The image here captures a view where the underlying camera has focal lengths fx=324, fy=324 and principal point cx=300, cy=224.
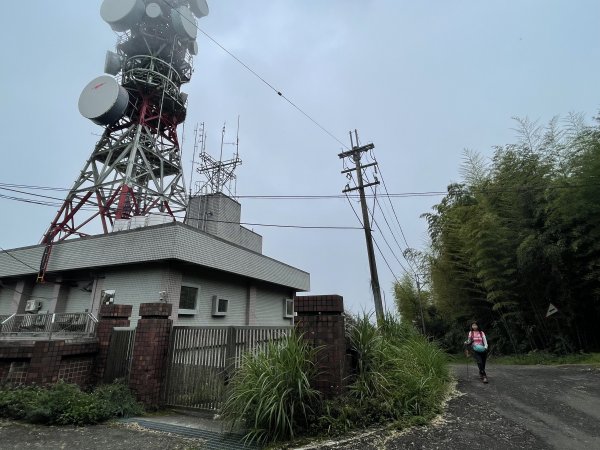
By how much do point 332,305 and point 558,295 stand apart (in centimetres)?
910

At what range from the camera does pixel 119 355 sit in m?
6.50

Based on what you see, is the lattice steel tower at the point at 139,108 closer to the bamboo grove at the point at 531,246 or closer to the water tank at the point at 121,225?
the water tank at the point at 121,225

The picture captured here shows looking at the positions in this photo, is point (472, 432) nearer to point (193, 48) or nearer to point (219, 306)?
point (219, 306)

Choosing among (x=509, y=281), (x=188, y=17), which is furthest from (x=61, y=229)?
(x=509, y=281)

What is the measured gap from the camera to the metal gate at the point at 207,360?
5.39 m

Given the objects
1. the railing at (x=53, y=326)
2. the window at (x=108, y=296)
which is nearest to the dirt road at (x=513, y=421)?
the railing at (x=53, y=326)

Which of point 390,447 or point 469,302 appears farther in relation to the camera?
point 469,302

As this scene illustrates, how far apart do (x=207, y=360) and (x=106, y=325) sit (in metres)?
2.88

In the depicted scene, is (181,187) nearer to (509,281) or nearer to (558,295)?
(509,281)

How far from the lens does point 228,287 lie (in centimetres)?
1270

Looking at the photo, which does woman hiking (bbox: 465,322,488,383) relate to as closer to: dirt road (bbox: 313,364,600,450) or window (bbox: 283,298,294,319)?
dirt road (bbox: 313,364,600,450)

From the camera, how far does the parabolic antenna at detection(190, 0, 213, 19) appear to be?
20.7 m

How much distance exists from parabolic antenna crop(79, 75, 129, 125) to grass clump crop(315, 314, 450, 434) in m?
16.8

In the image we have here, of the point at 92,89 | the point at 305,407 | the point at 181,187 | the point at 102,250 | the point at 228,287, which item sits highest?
the point at 92,89
